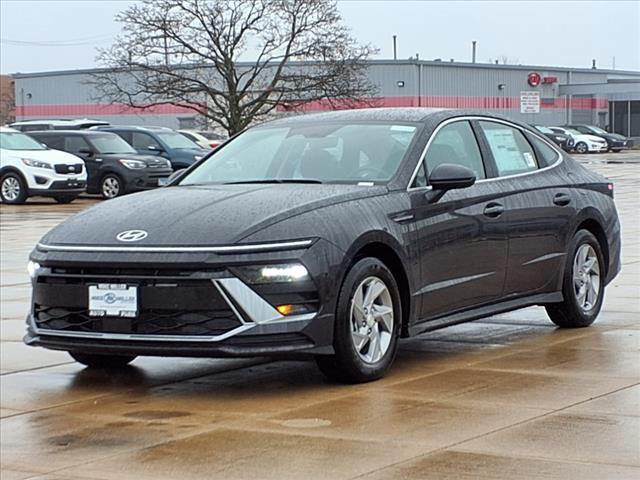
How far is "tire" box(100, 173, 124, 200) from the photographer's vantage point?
94.3 ft

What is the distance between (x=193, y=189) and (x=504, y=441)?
9.55ft

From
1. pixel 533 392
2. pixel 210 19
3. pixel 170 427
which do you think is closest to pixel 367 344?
pixel 533 392

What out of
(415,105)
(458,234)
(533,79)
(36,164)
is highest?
(533,79)

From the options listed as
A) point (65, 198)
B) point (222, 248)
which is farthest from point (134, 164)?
point (222, 248)

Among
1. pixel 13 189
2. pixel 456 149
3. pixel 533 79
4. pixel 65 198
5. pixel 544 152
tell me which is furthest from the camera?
pixel 533 79

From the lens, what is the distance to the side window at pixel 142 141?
32156 mm

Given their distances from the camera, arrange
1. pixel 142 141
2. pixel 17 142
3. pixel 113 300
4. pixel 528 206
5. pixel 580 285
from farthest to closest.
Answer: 1. pixel 142 141
2. pixel 17 142
3. pixel 580 285
4. pixel 528 206
5. pixel 113 300

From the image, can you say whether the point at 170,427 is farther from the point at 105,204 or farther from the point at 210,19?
the point at 210,19

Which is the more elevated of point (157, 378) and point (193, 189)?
point (193, 189)

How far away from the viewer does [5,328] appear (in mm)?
9586

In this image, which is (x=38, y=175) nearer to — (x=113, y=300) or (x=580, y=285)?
(x=580, y=285)

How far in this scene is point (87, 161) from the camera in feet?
95.8

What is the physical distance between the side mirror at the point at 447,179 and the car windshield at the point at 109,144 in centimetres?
2226

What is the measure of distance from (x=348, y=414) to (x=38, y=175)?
21.5 meters
